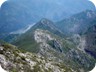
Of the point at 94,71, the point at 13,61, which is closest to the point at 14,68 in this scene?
the point at 13,61

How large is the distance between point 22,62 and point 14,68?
71.4 feet

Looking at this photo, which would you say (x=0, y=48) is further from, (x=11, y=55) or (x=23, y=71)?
(x=23, y=71)

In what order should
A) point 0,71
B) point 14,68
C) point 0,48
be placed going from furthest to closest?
point 0,48
point 14,68
point 0,71

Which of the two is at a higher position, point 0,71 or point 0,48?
point 0,71

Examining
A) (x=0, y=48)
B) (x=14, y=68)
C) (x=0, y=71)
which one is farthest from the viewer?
(x=0, y=48)

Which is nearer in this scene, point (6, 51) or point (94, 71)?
point (94, 71)

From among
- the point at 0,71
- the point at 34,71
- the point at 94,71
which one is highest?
the point at 94,71

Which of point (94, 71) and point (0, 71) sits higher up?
point (94, 71)

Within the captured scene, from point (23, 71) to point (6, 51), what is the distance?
95.8 ft

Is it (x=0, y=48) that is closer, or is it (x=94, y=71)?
(x=94, y=71)

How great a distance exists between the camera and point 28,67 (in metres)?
200

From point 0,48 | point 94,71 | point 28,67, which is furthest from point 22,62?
point 94,71

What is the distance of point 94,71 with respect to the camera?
977 centimetres

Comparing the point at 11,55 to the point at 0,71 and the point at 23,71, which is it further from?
the point at 0,71
